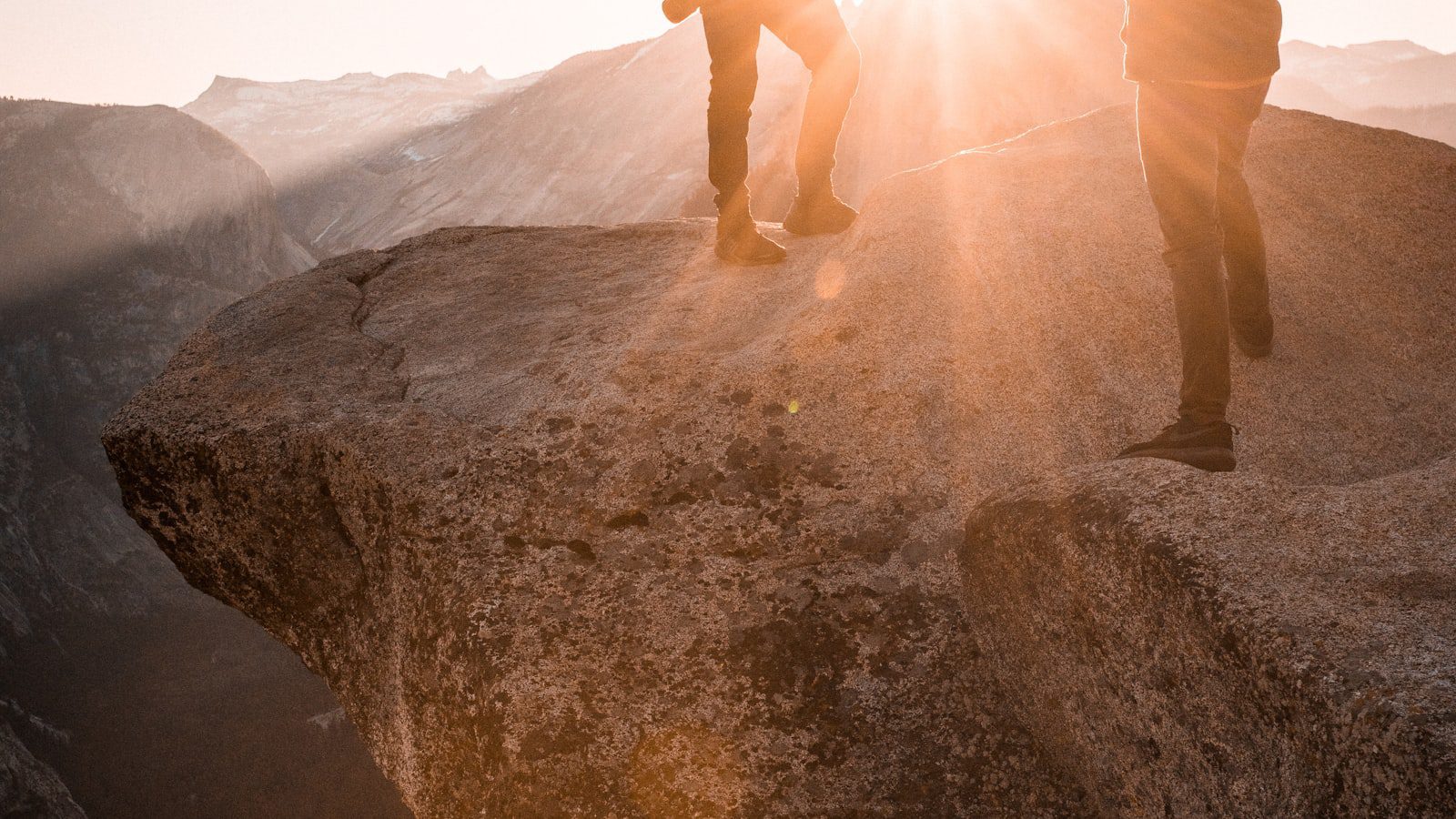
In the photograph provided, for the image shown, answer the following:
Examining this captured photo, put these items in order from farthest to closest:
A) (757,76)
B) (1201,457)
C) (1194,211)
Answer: (757,76)
(1194,211)
(1201,457)

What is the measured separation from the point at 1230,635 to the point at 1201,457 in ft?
2.40

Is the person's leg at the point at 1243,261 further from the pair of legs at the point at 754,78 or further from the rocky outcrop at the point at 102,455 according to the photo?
the rocky outcrop at the point at 102,455

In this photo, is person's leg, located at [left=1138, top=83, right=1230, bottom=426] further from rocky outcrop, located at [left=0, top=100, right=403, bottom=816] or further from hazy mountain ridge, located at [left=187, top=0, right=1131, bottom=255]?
rocky outcrop, located at [left=0, top=100, right=403, bottom=816]

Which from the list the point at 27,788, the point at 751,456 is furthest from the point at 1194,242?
the point at 27,788

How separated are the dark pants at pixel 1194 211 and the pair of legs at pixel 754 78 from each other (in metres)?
1.74

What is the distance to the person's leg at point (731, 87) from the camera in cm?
398

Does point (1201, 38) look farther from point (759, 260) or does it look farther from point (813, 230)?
point (813, 230)

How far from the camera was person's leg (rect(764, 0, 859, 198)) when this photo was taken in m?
4.05

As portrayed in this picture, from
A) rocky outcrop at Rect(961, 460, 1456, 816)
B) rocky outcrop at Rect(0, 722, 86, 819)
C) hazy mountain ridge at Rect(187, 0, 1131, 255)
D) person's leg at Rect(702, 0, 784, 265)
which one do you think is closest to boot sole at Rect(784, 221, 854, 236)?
person's leg at Rect(702, 0, 784, 265)

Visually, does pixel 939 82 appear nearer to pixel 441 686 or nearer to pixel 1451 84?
pixel 441 686

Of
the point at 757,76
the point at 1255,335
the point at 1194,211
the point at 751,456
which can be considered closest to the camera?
the point at 1194,211

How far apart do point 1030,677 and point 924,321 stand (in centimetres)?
132

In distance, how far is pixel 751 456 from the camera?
2.74 m

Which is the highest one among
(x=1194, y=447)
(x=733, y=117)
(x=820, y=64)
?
(x=820, y=64)
